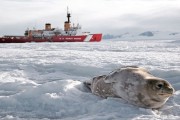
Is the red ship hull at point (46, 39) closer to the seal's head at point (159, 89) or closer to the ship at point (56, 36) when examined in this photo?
the ship at point (56, 36)

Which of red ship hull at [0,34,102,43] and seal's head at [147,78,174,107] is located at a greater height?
seal's head at [147,78,174,107]

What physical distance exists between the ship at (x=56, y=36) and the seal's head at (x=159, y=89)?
33515 millimetres

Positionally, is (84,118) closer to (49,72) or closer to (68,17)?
(49,72)

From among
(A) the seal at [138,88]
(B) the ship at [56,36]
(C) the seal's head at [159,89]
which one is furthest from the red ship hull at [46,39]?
(C) the seal's head at [159,89]

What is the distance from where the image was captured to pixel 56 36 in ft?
122

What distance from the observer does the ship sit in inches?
1444

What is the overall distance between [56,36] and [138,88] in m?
34.3

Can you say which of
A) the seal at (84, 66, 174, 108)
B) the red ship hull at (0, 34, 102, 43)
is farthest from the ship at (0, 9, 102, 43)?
the seal at (84, 66, 174, 108)

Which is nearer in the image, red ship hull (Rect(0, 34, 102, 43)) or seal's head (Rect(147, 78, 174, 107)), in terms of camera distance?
seal's head (Rect(147, 78, 174, 107))

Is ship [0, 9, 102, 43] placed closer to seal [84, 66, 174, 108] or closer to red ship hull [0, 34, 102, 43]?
red ship hull [0, 34, 102, 43]

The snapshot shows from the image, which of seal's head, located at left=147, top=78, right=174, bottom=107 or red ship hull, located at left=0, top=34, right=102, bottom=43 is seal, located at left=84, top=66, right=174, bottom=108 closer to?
seal's head, located at left=147, top=78, right=174, bottom=107

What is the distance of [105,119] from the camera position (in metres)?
3.08

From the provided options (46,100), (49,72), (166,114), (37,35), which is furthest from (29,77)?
(37,35)

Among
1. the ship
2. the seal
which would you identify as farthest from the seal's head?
the ship
